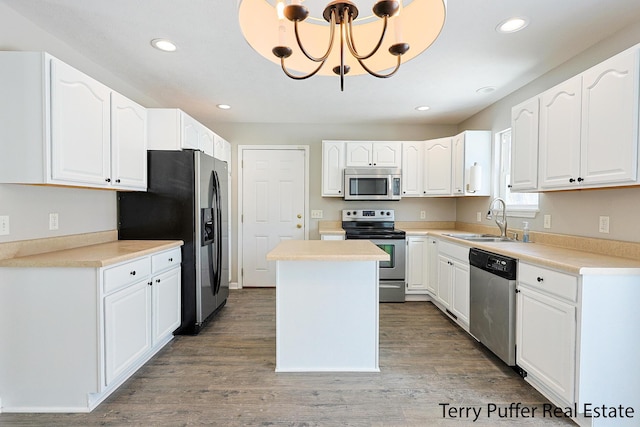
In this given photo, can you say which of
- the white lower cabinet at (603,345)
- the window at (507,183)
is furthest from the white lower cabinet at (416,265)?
the white lower cabinet at (603,345)

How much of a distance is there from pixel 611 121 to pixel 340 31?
164 cm

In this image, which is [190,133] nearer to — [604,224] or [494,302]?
[494,302]

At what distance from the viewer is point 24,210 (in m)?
1.94

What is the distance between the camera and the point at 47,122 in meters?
1.75

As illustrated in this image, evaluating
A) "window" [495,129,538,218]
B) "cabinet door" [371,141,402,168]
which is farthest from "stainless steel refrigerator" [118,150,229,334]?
"window" [495,129,538,218]

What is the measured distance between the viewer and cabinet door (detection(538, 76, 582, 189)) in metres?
1.99

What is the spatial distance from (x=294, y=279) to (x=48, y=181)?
1.60m

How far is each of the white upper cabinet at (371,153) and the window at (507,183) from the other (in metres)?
1.20

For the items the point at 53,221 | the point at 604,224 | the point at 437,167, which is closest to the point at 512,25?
the point at 604,224

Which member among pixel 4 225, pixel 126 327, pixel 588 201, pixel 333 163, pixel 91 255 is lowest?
pixel 126 327

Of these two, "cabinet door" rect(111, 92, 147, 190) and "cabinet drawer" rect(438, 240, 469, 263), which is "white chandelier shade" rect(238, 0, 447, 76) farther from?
"cabinet drawer" rect(438, 240, 469, 263)

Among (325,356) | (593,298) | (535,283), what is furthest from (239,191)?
(593,298)

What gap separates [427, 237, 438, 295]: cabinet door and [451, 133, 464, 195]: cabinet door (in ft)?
2.30

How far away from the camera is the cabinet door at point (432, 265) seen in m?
3.66
